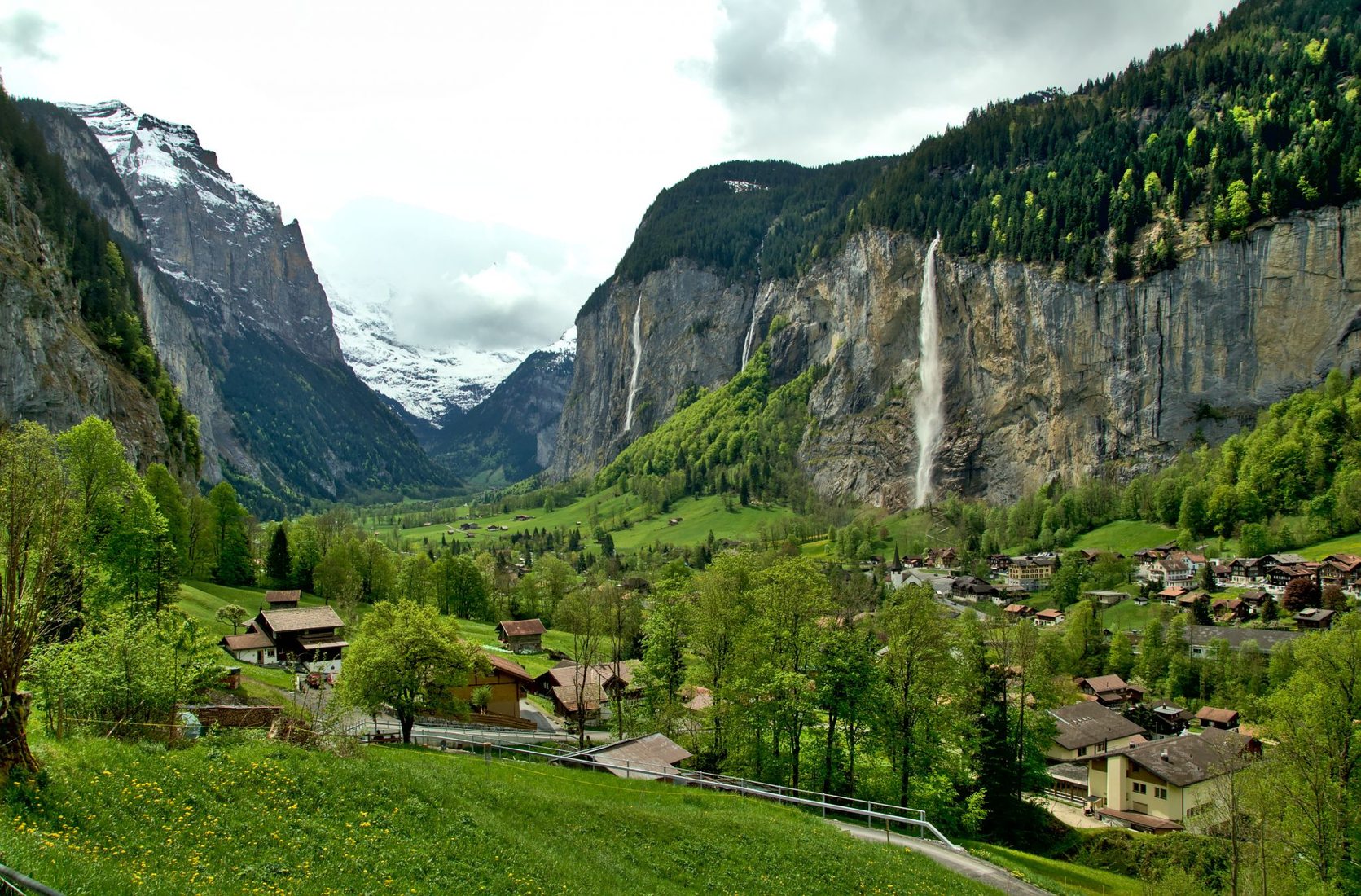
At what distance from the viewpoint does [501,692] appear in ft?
171

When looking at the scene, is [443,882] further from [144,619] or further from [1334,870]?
[1334,870]

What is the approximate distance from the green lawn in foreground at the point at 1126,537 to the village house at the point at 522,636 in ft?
280

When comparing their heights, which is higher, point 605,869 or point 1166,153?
point 1166,153

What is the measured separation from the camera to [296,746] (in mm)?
18562

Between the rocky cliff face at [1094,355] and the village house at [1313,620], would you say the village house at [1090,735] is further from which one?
the rocky cliff face at [1094,355]

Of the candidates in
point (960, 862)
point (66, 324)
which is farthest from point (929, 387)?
point (960, 862)

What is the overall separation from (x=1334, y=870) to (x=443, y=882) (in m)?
33.2

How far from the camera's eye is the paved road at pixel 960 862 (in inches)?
888

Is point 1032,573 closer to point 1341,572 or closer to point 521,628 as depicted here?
point 1341,572

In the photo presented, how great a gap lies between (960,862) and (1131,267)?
144 m

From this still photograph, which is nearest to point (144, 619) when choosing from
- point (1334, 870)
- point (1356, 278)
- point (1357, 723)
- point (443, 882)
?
point (443, 882)

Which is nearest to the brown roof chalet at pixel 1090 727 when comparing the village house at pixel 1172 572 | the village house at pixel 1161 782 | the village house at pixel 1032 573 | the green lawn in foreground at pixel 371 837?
the village house at pixel 1161 782

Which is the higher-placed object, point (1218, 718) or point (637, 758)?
point (637, 758)

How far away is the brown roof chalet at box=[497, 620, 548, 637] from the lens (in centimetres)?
7694
